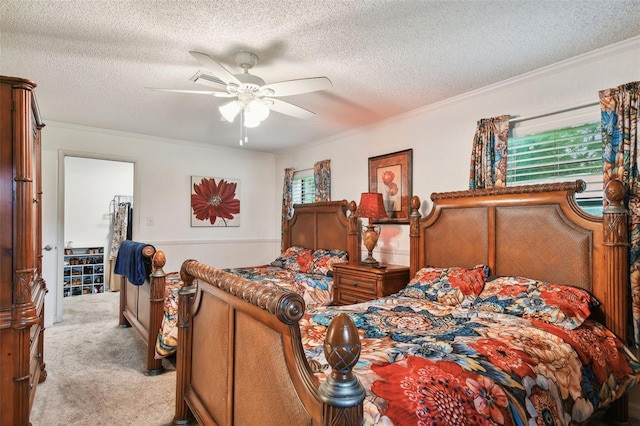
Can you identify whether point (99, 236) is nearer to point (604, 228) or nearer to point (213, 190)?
point (213, 190)

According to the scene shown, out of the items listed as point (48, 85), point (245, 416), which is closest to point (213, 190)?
point (48, 85)

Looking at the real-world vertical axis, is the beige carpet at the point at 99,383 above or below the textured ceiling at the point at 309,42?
below

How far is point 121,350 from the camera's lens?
3.32m

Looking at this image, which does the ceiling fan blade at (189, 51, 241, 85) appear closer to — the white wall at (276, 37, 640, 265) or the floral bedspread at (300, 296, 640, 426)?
the floral bedspread at (300, 296, 640, 426)

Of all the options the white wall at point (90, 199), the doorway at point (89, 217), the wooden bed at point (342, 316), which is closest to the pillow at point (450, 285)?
the wooden bed at point (342, 316)

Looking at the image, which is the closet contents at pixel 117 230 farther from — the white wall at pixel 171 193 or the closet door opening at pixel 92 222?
the white wall at pixel 171 193

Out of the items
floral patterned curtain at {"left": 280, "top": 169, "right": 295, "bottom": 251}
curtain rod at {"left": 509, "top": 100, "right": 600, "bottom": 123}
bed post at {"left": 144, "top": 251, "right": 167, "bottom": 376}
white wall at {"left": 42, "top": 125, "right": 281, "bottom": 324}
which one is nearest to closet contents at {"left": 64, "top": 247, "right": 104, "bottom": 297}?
white wall at {"left": 42, "top": 125, "right": 281, "bottom": 324}

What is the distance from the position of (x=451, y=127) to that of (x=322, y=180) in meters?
1.93

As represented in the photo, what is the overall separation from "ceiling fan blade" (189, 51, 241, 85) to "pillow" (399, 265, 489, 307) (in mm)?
2052

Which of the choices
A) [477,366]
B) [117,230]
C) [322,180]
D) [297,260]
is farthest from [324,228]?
[117,230]

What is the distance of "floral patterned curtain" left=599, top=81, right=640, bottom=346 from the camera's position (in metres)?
2.07

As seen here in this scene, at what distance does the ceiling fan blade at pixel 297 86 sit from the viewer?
86.6 inches

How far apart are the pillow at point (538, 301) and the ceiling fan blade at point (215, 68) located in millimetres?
2236

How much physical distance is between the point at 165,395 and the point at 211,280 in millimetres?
1451
